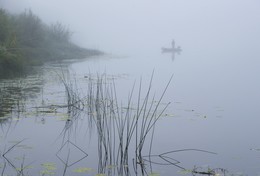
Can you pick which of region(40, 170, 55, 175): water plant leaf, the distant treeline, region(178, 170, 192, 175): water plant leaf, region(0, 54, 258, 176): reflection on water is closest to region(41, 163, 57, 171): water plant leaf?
region(0, 54, 258, 176): reflection on water

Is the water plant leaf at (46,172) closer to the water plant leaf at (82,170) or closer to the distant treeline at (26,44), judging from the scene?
the water plant leaf at (82,170)

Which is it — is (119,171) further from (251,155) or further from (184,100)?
(184,100)

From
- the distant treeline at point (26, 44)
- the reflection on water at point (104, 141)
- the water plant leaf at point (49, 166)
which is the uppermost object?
the distant treeline at point (26, 44)

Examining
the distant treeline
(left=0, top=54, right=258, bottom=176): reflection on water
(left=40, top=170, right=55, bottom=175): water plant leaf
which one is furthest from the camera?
the distant treeline

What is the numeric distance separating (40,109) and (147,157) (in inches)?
221

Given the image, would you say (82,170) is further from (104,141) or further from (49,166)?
(104,141)

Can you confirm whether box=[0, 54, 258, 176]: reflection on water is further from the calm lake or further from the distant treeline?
the distant treeline

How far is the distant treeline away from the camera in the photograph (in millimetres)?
23891

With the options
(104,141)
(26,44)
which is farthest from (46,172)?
(26,44)

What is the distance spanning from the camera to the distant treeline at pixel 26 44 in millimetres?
23891

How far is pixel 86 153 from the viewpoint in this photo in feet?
29.3

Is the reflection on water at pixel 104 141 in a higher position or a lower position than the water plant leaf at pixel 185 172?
higher

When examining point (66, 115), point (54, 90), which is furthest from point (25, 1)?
point (66, 115)

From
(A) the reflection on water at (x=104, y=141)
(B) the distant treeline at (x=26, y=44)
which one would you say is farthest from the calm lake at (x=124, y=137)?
(B) the distant treeline at (x=26, y=44)
